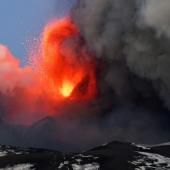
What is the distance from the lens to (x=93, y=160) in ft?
461

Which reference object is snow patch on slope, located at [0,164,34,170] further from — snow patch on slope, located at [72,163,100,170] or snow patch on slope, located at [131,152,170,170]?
snow patch on slope, located at [131,152,170,170]

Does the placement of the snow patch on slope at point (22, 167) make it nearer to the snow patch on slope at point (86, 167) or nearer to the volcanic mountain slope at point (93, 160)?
the volcanic mountain slope at point (93, 160)

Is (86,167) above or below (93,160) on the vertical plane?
below

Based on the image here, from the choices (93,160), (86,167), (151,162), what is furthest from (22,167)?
(151,162)

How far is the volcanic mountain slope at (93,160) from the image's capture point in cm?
13675

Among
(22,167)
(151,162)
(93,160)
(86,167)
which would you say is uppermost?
(151,162)

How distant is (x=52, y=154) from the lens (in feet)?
486

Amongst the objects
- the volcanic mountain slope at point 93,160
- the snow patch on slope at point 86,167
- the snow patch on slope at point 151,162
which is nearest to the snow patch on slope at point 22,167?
the volcanic mountain slope at point 93,160

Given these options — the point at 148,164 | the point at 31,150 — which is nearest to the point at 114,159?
the point at 148,164

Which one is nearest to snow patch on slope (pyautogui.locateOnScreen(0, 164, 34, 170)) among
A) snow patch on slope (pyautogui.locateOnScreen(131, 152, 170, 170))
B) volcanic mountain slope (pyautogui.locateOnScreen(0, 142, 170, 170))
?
volcanic mountain slope (pyautogui.locateOnScreen(0, 142, 170, 170))

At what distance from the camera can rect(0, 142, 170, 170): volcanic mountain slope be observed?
136750mm

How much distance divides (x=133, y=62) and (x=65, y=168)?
153ft

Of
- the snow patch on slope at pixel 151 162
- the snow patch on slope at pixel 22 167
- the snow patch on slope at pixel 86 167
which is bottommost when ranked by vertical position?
the snow patch on slope at pixel 86 167

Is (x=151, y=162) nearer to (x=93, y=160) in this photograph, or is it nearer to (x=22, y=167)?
(x=93, y=160)
